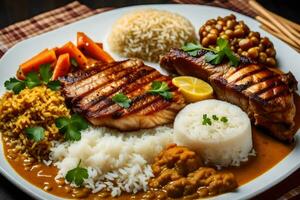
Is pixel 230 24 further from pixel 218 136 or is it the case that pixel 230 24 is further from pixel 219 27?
pixel 218 136

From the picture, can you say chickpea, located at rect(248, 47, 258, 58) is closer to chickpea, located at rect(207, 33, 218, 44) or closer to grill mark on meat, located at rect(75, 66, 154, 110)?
chickpea, located at rect(207, 33, 218, 44)

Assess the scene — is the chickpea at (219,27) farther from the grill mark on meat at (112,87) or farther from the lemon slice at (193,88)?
the grill mark on meat at (112,87)

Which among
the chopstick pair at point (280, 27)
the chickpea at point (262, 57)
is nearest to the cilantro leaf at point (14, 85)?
the chickpea at point (262, 57)

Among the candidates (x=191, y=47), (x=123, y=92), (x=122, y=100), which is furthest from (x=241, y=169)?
(x=191, y=47)

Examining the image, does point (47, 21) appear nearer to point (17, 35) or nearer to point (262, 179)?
point (17, 35)

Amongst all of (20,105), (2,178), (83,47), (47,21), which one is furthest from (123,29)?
(2,178)

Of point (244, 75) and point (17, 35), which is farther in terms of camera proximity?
point (17, 35)
